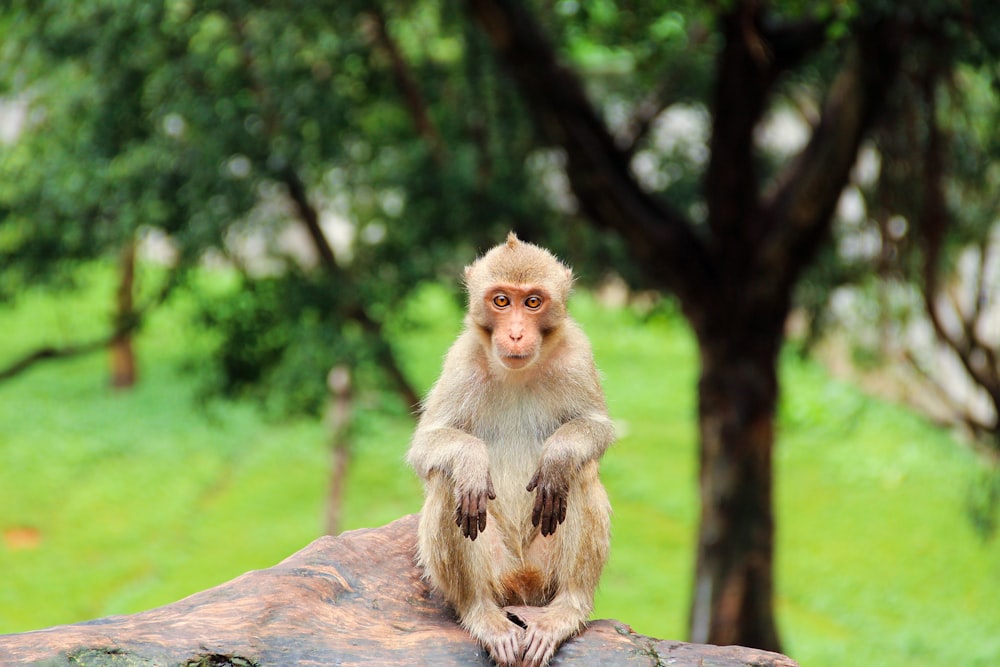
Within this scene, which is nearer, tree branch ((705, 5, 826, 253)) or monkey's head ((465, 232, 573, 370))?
monkey's head ((465, 232, 573, 370))

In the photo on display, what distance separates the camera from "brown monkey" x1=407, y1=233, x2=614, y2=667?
4922 millimetres

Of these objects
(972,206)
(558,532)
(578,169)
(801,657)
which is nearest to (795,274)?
(578,169)

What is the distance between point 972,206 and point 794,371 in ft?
31.1

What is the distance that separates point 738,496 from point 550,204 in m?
3.88

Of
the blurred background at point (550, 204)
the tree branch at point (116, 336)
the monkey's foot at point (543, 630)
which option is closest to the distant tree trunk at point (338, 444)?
the blurred background at point (550, 204)

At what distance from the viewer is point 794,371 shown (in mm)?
21297

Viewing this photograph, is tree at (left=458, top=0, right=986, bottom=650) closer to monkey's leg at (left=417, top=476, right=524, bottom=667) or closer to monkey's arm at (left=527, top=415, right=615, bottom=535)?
monkey's arm at (left=527, top=415, right=615, bottom=535)

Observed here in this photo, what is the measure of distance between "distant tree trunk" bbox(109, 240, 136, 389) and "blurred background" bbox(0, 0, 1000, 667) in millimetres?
89

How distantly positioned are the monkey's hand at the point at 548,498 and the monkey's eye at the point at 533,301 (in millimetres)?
676

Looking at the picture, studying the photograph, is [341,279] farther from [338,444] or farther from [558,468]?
[558,468]

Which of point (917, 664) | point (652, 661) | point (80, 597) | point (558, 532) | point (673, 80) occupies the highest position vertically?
point (673, 80)

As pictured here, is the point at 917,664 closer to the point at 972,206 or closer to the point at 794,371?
the point at 972,206

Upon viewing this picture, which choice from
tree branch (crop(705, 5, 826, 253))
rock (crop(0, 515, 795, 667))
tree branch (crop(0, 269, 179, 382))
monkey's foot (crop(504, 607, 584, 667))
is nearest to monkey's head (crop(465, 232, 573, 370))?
monkey's foot (crop(504, 607, 584, 667))

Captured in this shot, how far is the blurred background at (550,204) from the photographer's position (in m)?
10.1
